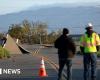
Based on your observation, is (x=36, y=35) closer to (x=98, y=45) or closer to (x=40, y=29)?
(x=40, y=29)

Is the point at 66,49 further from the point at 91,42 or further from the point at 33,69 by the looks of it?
the point at 33,69

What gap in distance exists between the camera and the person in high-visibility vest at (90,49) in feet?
65.1

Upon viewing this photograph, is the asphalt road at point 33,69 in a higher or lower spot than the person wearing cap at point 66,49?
lower

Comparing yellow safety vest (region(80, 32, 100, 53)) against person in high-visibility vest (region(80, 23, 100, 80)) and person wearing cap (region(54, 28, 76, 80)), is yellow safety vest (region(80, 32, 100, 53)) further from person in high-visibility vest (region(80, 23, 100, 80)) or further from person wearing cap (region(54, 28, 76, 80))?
person wearing cap (region(54, 28, 76, 80))

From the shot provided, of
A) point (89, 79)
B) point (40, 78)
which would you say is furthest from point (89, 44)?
point (40, 78)

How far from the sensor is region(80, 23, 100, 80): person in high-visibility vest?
65.1ft

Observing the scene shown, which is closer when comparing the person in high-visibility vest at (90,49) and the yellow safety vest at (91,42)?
the person in high-visibility vest at (90,49)

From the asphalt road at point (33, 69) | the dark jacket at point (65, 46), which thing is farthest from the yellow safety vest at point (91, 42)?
the asphalt road at point (33, 69)

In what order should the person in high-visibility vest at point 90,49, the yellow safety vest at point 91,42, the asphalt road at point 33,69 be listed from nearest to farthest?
the person in high-visibility vest at point 90,49 → the yellow safety vest at point 91,42 → the asphalt road at point 33,69

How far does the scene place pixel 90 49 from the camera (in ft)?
65.4

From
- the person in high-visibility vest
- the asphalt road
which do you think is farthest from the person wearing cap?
the asphalt road

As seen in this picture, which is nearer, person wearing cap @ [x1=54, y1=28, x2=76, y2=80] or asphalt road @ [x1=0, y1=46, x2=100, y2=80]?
person wearing cap @ [x1=54, y1=28, x2=76, y2=80]

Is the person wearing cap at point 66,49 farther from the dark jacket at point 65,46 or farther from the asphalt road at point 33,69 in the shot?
the asphalt road at point 33,69

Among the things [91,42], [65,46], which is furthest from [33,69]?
[91,42]
